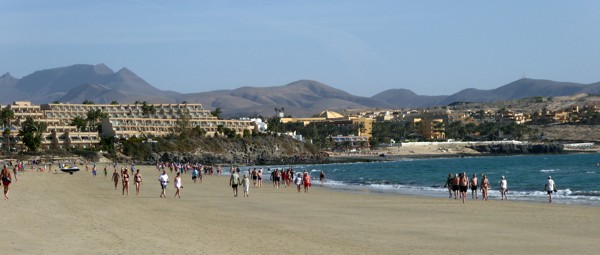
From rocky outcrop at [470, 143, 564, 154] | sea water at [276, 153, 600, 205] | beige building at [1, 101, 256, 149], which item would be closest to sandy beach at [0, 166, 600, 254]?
sea water at [276, 153, 600, 205]

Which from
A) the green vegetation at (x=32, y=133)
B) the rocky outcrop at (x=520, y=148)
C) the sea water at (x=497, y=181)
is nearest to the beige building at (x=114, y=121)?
the green vegetation at (x=32, y=133)

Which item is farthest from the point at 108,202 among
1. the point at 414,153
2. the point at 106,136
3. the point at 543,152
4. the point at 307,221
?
the point at 543,152

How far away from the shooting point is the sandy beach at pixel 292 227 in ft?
52.3

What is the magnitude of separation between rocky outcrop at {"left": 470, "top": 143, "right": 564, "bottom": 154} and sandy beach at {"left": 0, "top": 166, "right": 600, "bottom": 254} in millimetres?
142356

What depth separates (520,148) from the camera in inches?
6673

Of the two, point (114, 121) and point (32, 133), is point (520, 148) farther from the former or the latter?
point (32, 133)

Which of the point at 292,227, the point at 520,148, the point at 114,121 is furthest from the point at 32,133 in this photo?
the point at 292,227

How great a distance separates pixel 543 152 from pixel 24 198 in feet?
486

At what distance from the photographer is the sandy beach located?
15938 mm

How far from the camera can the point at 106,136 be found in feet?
435

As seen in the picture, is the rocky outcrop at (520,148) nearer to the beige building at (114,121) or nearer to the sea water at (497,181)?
the beige building at (114,121)

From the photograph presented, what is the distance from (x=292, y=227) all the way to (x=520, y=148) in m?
156

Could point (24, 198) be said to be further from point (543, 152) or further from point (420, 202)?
point (543, 152)

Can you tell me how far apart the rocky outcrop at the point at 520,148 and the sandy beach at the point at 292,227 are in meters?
142
